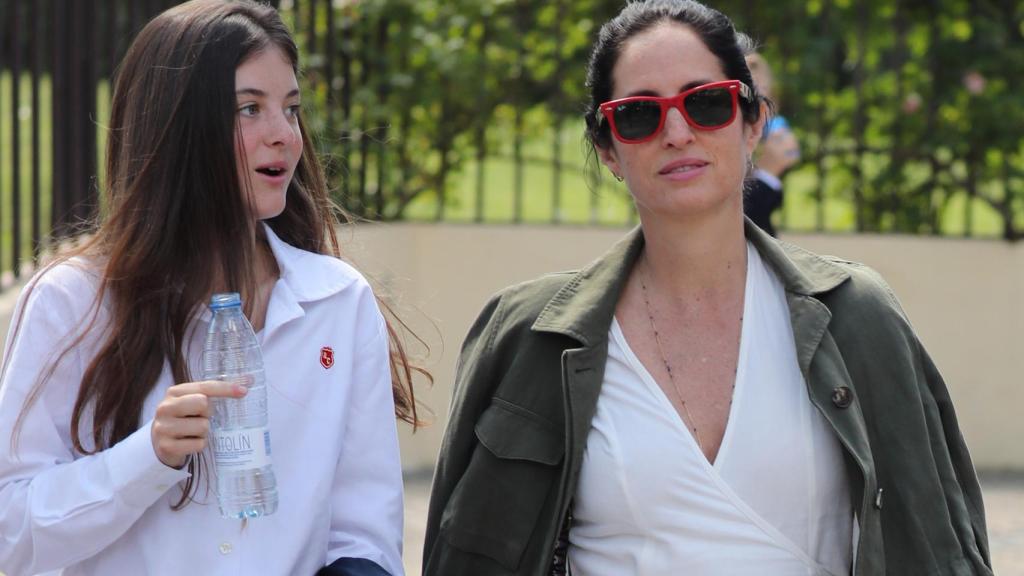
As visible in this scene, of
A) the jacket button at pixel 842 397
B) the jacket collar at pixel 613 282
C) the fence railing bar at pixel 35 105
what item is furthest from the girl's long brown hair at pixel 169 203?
the fence railing bar at pixel 35 105

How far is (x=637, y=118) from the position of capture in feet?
10.2

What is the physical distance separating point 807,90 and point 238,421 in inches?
226

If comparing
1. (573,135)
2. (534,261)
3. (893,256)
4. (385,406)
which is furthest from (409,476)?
(385,406)

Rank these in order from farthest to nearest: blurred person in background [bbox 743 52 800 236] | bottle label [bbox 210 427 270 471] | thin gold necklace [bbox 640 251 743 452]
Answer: blurred person in background [bbox 743 52 800 236] → thin gold necklace [bbox 640 251 743 452] → bottle label [bbox 210 427 270 471]

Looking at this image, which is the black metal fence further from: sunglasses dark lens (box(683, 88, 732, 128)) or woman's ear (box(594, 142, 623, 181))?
sunglasses dark lens (box(683, 88, 732, 128))

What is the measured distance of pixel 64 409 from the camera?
9.16 ft

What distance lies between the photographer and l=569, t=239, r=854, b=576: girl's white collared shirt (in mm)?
2879

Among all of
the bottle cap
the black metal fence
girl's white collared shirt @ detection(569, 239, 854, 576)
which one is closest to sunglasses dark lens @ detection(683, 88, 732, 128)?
girl's white collared shirt @ detection(569, 239, 854, 576)

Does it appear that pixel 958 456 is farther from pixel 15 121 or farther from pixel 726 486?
pixel 15 121

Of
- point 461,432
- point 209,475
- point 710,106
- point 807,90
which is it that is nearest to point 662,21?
point 710,106

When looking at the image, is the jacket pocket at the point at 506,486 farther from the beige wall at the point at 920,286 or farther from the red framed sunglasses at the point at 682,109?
the beige wall at the point at 920,286

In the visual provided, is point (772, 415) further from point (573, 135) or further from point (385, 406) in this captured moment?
point (573, 135)

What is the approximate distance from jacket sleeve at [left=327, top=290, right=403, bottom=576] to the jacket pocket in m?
0.14

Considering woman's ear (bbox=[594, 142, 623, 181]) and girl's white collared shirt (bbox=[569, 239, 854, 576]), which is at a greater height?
woman's ear (bbox=[594, 142, 623, 181])
